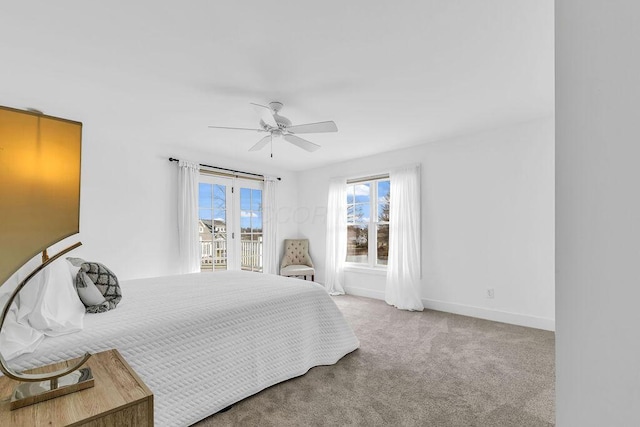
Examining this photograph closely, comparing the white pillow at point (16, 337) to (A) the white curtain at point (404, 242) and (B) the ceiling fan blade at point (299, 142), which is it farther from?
(A) the white curtain at point (404, 242)

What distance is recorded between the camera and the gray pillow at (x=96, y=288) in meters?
1.87

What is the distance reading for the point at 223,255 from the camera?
4.98m

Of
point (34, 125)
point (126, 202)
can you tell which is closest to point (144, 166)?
point (126, 202)

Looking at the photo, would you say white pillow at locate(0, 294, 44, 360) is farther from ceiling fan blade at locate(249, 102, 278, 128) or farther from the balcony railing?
the balcony railing

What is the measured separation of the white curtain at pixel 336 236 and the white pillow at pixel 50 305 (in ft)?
13.3

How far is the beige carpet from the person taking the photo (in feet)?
6.11

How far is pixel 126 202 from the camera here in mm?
3945

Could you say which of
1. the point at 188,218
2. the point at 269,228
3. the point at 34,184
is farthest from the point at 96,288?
the point at 269,228

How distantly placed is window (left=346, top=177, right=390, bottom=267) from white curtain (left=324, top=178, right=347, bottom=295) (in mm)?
140

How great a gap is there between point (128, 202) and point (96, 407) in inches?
142

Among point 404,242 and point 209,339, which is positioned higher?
point 404,242

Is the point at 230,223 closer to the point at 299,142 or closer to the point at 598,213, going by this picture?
the point at 299,142

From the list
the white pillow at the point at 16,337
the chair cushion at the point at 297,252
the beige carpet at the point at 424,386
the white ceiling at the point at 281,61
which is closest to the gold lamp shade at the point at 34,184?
the white pillow at the point at 16,337

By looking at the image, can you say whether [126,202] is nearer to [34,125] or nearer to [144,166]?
[144,166]
